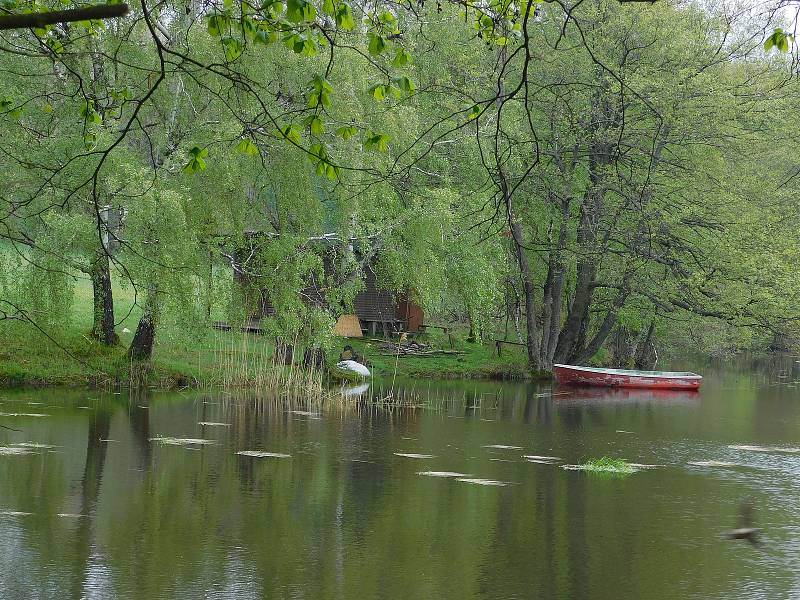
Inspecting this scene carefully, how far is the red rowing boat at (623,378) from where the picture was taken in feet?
107

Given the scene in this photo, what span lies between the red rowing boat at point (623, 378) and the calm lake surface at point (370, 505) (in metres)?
9.25

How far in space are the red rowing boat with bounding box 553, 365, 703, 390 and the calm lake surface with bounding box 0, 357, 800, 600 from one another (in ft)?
30.3

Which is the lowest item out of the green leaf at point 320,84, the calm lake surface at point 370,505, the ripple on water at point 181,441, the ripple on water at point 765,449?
the calm lake surface at point 370,505

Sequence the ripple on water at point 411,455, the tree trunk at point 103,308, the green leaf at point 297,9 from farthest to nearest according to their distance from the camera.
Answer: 1. the tree trunk at point 103,308
2. the ripple on water at point 411,455
3. the green leaf at point 297,9

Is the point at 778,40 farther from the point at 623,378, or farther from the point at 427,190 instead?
the point at 623,378

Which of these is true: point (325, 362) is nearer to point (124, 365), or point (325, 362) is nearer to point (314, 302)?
point (314, 302)

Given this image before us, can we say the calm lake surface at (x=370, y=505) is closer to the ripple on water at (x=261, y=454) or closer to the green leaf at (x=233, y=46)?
the ripple on water at (x=261, y=454)

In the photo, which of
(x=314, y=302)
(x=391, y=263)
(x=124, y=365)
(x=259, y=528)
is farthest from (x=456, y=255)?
(x=259, y=528)

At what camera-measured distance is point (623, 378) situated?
110 feet

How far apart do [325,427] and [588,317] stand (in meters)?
17.0

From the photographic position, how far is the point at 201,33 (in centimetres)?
2130

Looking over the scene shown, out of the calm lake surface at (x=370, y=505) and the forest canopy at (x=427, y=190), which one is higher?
the forest canopy at (x=427, y=190)

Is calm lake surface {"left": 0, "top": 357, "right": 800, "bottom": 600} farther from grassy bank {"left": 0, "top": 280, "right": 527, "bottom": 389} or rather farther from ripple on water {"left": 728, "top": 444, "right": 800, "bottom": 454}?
grassy bank {"left": 0, "top": 280, "right": 527, "bottom": 389}

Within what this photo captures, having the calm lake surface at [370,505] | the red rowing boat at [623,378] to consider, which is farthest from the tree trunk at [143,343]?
the red rowing boat at [623,378]
